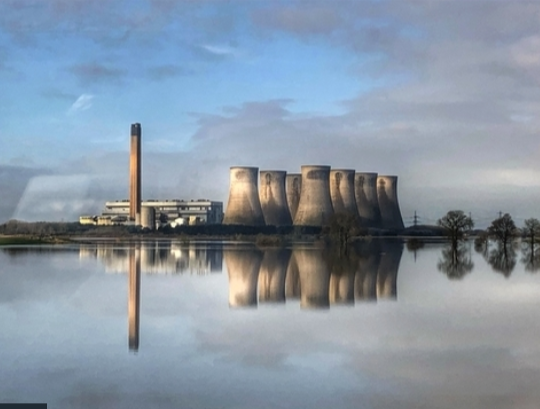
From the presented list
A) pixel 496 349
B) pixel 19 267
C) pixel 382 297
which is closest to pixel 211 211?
pixel 19 267

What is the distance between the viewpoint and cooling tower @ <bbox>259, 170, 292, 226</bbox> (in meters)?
34.0

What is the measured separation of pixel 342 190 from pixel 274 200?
306 centimetres

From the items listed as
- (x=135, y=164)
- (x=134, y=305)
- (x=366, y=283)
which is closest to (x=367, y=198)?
(x=135, y=164)

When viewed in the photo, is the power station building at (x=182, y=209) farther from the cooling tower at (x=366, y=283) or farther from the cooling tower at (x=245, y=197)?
the cooling tower at (x=366, y=283)

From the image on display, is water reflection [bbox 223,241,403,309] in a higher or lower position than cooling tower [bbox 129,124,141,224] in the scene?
lower

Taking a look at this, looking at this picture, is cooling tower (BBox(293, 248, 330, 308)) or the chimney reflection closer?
the chimney reflection

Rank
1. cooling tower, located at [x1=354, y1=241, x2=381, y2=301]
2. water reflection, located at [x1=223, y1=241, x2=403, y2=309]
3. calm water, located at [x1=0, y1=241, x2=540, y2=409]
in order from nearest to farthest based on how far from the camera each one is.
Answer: calm water, located at [x1=0, y1=241, x2=540, y2=409] → water reflection, located at [x1=223, y1=241, x2=403, y2=309] → cooling tower, located at [x1=354, y1=241, x2=381, y2=301]

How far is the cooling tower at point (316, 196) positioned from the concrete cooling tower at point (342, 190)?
7.79ft

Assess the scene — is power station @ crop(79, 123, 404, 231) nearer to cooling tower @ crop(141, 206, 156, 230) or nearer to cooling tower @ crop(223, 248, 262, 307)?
cooling tower @ crop(141, 206, 156, 230)

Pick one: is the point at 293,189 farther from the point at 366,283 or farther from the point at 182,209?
the point at 366,283

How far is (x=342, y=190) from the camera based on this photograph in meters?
35.0

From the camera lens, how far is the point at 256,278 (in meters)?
10.9

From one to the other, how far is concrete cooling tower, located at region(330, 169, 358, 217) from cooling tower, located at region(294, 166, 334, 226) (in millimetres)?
2376

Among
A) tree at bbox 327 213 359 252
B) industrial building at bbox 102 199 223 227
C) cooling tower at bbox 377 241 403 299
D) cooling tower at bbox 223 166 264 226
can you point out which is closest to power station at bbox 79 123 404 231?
cooling tower at bbox 223 166 264 226
